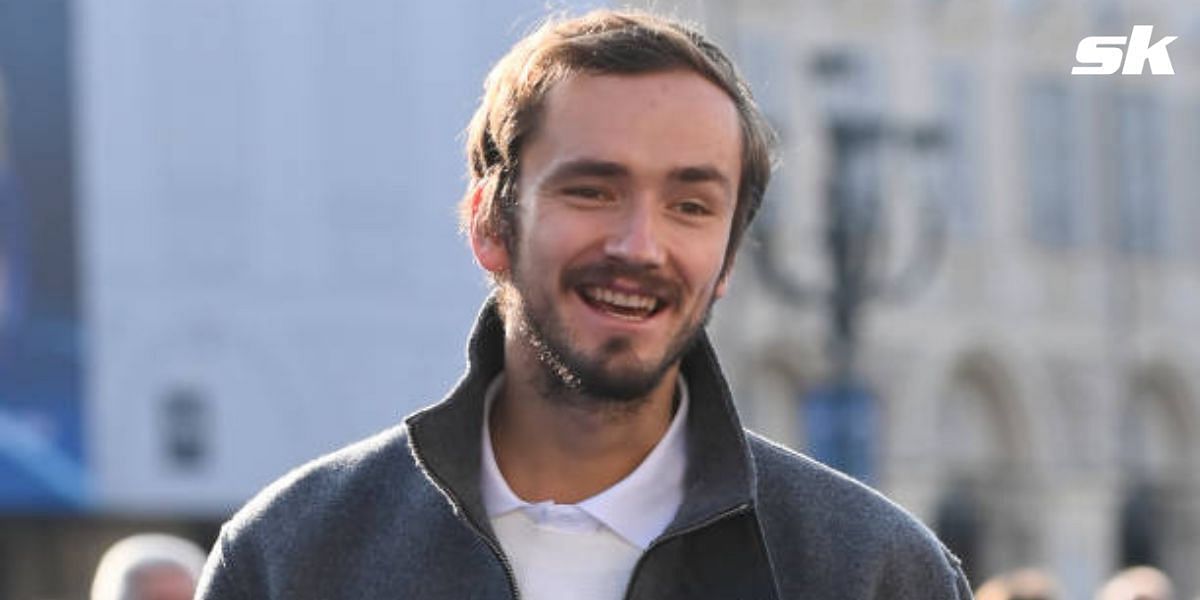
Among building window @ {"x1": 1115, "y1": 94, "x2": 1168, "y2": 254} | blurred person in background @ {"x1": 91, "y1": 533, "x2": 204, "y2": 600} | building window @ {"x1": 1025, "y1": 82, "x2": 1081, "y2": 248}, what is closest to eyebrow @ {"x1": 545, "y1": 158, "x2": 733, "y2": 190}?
blurred person in background @ {"x1": 91, "y1": 533, "x2": 204, "y2": 600}

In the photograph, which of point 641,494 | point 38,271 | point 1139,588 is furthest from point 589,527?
point 38,271

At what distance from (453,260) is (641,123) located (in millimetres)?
33366

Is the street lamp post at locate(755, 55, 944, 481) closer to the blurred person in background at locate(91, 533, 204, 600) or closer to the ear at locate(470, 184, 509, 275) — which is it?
the blurred person in background at locate(91, 533, 204, 600)

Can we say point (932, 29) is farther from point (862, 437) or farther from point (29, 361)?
point (862, 437)

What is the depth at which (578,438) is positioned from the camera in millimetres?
3402

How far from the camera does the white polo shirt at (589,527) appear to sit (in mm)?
3293

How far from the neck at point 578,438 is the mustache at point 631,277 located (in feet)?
0.31

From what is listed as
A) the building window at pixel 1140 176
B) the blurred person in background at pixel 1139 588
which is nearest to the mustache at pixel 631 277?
the blurred person in background at pixel 1139 588

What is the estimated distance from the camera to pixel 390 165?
36.4 metres

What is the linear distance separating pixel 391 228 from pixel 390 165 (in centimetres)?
62

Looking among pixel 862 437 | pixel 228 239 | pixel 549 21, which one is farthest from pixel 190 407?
pixel 549 21

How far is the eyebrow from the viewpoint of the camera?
10.8 ft

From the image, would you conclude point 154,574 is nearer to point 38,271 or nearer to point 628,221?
point 628,221

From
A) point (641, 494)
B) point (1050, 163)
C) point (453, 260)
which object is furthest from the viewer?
point (1050, 163)
